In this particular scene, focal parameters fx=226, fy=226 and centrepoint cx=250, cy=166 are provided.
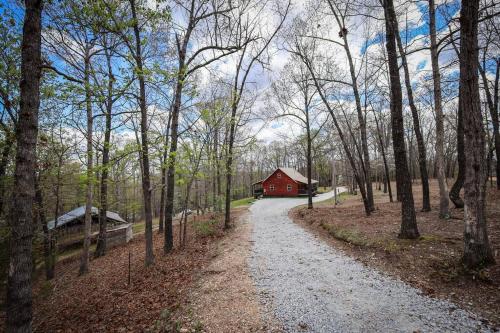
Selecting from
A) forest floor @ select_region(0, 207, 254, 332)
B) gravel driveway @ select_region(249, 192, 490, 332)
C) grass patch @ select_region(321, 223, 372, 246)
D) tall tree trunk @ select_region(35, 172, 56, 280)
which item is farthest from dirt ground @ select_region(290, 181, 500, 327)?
tall tree trunk @ select_region(35, 172, 56, 280)

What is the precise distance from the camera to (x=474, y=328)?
3312 mm

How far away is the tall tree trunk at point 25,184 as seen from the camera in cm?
330

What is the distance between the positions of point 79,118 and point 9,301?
9112 millimetres

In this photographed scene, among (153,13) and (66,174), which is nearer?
(153,13)

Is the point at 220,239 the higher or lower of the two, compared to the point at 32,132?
lower

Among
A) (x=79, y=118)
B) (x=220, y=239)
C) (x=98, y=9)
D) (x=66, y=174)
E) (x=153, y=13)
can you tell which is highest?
(x=153, y=13)

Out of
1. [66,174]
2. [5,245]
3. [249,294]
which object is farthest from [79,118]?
[249,294]

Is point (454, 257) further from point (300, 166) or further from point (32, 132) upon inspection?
point (300, 166)

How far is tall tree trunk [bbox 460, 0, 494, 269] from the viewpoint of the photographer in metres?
4.53

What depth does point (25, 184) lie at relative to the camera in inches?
132

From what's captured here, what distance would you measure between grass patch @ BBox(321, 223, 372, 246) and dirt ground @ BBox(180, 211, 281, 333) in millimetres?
3639

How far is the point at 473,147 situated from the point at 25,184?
7.98 metres

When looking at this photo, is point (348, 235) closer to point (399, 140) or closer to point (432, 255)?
point (432, 255)

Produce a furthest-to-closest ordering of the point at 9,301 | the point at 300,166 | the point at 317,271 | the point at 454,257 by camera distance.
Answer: the point at 300,166
the point at 317,271
the point at 454,257
the point at 9,301
